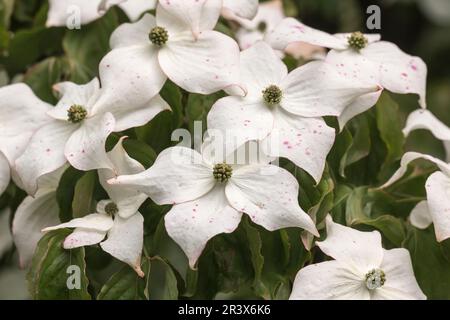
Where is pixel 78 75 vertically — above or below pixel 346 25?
A: above

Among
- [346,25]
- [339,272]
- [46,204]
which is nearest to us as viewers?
[339,272]

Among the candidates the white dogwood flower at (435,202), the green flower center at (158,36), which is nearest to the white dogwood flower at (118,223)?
the green flower center at (158,36)

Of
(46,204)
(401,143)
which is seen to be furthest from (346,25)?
(46,204)

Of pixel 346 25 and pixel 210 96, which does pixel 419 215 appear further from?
pixel 346 25

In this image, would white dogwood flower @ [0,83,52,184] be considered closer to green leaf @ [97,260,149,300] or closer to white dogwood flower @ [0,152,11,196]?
white dogwood flower @ [0,152,11,196]
